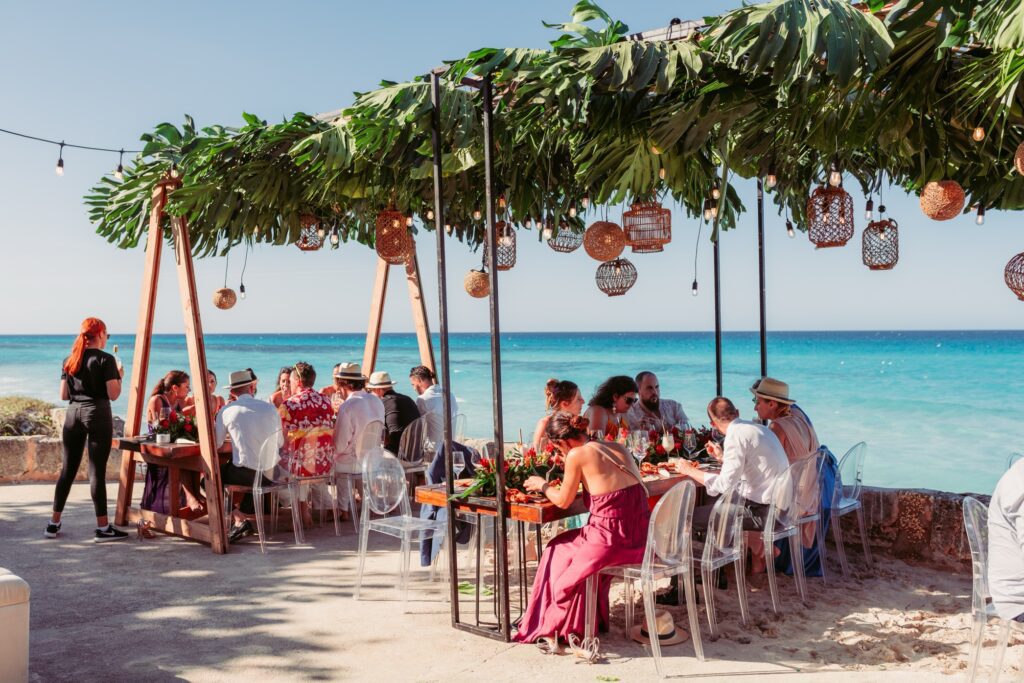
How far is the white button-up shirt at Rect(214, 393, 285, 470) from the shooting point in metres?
7.15

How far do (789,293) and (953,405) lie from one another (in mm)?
19275

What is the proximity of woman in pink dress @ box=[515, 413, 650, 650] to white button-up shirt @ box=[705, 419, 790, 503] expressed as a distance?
0.98 metres

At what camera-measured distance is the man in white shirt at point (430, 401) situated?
8.34 meters

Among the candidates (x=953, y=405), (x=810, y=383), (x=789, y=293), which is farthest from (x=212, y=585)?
(x=789, y=293)

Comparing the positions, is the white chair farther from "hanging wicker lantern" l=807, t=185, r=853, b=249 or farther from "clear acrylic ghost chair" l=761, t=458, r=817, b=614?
"hanging wicker lantern" l=807, t=185, r=853, b=249

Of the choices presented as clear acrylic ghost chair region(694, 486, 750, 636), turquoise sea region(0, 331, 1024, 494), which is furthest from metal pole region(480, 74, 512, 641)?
turquoise sea region(0, 331, 1024, 494)

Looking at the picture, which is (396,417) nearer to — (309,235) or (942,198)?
(309,235)

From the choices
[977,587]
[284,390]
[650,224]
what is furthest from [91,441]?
[977,587]

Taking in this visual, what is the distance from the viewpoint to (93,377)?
7.11 metres

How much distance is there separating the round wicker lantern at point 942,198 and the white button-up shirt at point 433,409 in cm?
439

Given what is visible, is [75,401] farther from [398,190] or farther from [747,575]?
[747,575]

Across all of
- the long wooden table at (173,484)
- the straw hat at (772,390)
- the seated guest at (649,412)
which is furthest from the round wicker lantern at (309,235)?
the straw hat at (772,390)

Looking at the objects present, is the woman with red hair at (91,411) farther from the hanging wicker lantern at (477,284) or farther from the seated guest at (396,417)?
the hanging wicker lantern at (477,284)

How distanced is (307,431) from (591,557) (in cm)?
370
